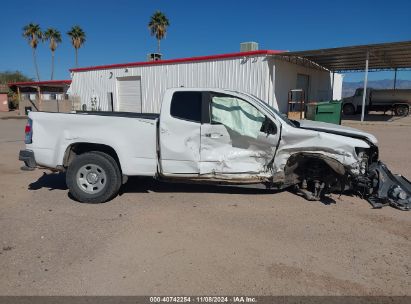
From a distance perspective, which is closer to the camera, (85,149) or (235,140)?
(235,140)

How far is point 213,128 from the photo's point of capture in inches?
219

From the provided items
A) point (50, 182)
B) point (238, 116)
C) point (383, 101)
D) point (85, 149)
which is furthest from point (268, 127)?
point (383, 101)

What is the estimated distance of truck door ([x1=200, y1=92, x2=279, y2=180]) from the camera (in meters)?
5.57

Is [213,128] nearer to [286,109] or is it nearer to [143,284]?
[143,284]

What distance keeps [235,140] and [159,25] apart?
48.9m

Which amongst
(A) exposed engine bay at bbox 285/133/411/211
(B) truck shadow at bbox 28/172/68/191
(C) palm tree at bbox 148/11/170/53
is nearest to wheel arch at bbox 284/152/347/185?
(A) exposed engine bay at bbox 285/133/411/211

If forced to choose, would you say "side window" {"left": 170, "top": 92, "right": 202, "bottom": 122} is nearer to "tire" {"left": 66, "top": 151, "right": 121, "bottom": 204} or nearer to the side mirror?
the side mirror

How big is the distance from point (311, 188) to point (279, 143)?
4.09 ft

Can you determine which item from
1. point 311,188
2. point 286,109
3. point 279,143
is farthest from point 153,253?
point 286,109

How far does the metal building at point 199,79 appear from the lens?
2083 centimetres

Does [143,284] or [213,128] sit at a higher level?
[213,128]

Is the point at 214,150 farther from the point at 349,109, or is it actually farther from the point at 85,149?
the point at 349,109

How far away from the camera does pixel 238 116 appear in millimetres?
5617

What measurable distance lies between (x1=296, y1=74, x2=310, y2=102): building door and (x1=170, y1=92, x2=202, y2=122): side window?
20.7m
